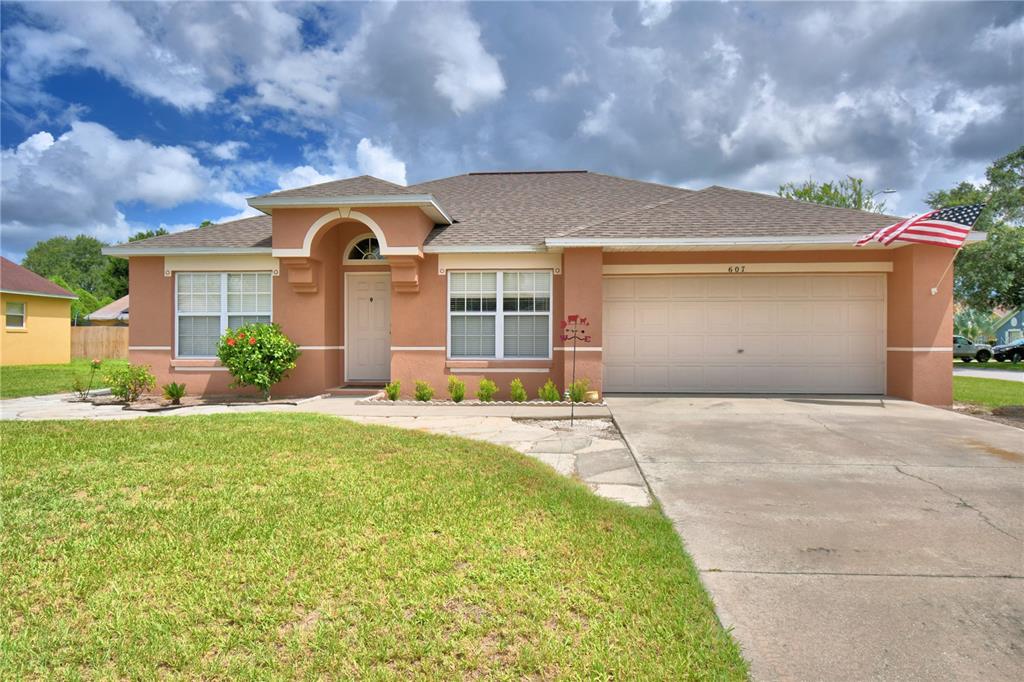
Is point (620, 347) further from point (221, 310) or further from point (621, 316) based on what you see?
point (221, 310)

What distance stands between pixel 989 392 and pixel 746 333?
642 cm

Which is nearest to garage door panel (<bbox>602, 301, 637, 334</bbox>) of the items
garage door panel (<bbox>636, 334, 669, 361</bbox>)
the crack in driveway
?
garage door panel (<bbox>636, 334, 669, 361</bbox>)

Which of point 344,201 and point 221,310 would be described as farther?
point 221,310

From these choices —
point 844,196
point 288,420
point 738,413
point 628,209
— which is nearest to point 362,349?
point 288,420

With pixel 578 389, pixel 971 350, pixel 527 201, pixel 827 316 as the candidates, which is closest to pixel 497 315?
pixel 578 389

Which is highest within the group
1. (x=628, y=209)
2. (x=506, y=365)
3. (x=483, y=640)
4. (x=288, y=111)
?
(x=288, y=111)

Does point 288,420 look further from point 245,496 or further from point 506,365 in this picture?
point 506,365

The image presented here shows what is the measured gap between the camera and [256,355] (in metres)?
10.8

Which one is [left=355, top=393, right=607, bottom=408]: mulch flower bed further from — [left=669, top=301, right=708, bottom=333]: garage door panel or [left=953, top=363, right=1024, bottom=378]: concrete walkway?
[left=953, top=363, right=1024, bottom=378]: concrete walkway

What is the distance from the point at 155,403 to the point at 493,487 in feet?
31.0

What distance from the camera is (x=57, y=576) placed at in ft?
10.1

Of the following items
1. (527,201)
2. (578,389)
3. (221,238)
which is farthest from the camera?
(527,201)

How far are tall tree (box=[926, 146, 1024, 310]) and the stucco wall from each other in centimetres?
4018

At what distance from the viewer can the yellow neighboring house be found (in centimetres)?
2170
